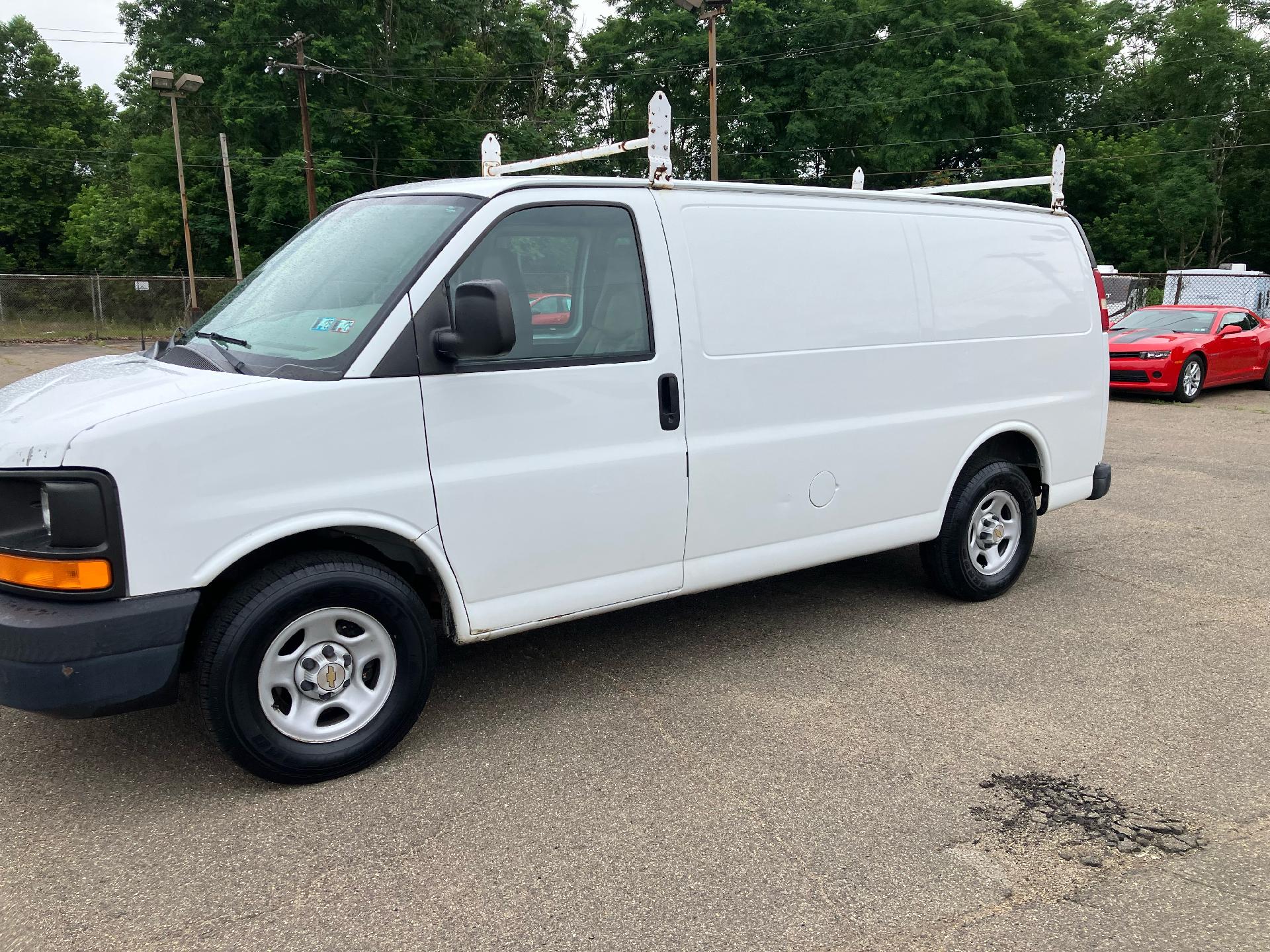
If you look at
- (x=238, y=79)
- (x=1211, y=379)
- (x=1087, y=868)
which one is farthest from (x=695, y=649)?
(x=238, y=79)

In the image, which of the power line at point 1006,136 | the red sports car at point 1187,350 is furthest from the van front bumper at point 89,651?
the power line at point 1006,136

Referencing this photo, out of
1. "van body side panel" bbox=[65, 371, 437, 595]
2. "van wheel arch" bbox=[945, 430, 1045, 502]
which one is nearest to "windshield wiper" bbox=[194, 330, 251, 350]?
"van body side panel" bbox=[65, 371, 437, 595]

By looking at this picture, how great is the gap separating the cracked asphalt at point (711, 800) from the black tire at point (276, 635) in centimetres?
13

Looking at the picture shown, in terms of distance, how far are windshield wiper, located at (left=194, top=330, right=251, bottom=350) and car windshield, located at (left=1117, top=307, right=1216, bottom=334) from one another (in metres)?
15.7

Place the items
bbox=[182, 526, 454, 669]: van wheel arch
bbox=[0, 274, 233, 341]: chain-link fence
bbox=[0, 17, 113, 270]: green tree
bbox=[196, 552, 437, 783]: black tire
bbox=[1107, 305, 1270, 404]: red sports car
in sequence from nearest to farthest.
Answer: bbox=[196, 552, 437, 783]: black tire
bbox=[182, 526, 454, 669]: van wheel arch
bbox=[1107, 305, 1270, 404]: red sports car
bbox=[0, 274, 233, 341]: chain-link fence
bbox=[0, 17, 113, 270]: green tree

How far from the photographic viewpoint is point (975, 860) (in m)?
3.08

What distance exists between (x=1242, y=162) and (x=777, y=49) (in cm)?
2183

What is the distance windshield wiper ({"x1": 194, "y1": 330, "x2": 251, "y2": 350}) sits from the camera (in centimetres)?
379

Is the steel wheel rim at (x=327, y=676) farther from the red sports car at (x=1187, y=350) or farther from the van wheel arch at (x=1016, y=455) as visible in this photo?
the red sports car at (x=1187, y=350)

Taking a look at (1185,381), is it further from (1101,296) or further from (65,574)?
(65,574)

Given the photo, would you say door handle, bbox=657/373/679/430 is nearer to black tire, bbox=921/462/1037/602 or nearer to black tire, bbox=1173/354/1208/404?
black tire, bbox=921/462/1037/602

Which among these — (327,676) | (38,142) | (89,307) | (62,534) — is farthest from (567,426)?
(38,142)

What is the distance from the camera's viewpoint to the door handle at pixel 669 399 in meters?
4.07

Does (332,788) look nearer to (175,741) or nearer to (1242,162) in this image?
(175,741)
